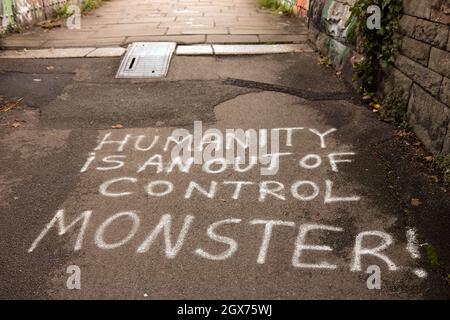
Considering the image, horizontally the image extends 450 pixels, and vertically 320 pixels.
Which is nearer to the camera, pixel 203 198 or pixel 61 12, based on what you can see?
pixel 203 198

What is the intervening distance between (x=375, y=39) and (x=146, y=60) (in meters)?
3.57

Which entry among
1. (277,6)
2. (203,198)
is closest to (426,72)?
(203,198)

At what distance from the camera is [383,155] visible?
4020 mm

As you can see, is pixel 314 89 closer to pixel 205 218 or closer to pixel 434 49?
pixel 434 49

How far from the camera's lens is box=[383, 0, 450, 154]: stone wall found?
3744mm

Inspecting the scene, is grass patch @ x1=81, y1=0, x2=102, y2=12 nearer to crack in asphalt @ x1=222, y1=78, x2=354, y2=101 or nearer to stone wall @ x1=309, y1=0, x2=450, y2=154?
crack in asphalt @ x1=222, y1=78, x2=354, y2=101

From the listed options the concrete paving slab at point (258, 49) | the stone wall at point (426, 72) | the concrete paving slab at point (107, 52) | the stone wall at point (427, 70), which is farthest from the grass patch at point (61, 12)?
the stone wall at point (427, 70)

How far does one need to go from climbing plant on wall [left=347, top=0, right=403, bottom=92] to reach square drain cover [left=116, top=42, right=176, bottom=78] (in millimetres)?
2828

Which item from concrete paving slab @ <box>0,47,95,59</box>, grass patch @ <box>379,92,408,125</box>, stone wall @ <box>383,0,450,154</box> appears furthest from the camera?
concrete paving slab @ <box>0,47,95,59</box>

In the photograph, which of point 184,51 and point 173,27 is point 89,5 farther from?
point 184,51

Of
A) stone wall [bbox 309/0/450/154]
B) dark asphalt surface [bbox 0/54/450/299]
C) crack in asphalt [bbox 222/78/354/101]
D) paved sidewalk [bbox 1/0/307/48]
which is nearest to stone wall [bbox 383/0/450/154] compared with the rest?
stone wall [bbox 309/0/450/154]

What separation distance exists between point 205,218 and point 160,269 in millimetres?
618

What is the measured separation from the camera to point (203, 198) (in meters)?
3.45

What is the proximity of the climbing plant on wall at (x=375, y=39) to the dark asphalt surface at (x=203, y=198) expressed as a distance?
1.29 feet
